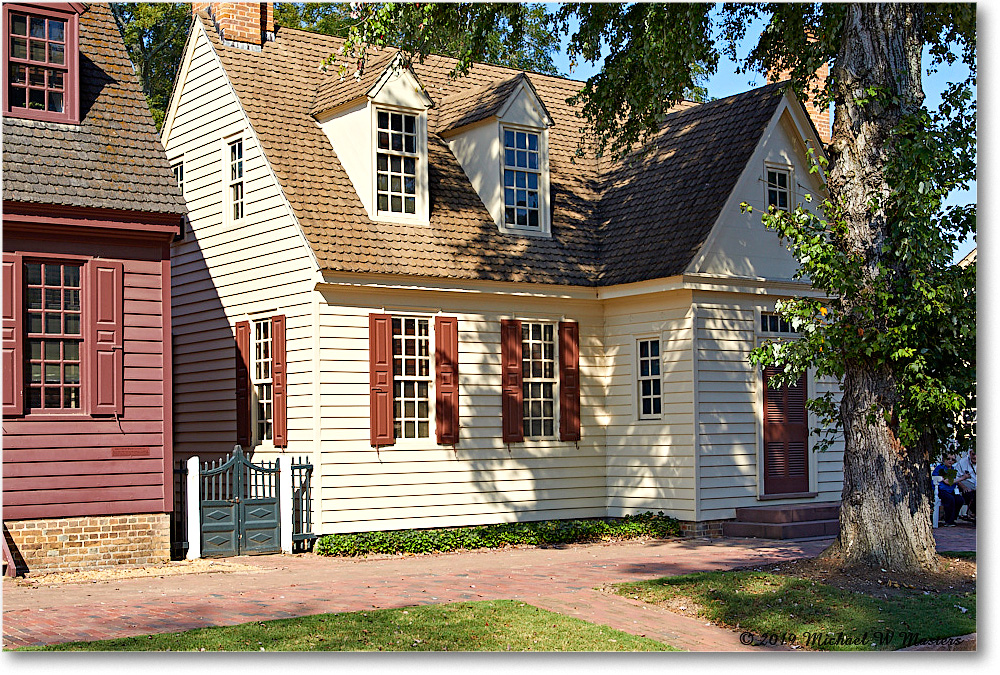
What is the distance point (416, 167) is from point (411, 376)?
348cm

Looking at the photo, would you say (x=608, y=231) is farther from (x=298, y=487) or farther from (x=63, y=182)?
(x=63, y=182)

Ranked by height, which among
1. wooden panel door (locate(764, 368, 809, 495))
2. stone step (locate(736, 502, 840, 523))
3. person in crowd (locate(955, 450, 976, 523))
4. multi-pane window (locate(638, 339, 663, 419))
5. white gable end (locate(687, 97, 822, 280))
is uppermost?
white gable end (locate(687, 97, 822, 280))

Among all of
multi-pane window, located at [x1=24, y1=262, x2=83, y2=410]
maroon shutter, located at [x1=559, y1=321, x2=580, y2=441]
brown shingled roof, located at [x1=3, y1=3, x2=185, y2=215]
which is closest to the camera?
multi-pane window, located at [x1=24, y1=262, x2=83, y2=410]

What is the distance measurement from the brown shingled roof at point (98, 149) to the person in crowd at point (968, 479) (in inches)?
545

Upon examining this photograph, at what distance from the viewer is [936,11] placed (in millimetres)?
14055

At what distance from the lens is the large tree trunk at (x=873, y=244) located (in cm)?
1248

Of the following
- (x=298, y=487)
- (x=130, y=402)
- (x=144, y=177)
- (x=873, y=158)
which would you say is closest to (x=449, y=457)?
(x=298, y=487)

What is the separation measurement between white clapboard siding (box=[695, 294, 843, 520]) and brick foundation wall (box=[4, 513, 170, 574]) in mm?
8352

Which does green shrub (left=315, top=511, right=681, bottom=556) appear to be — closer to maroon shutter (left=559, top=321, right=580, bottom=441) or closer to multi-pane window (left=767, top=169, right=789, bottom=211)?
maroon shutter (left=559, top=321, right=580, bottom=441)

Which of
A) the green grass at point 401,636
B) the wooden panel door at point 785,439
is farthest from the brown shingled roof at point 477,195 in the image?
the green grass at point 401,636

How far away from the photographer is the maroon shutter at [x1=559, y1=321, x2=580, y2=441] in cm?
1872

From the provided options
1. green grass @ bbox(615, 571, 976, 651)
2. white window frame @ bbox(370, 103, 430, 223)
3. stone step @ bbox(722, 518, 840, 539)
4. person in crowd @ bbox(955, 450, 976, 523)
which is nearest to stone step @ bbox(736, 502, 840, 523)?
stone step @ bbox(722, 518, 840, 539)

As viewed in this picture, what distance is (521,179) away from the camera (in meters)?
19.4

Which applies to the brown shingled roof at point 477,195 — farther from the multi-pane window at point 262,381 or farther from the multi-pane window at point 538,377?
the multi-pane window at point 262,381
